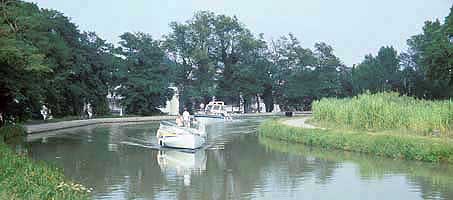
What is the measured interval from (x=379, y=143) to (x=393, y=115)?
159 inches

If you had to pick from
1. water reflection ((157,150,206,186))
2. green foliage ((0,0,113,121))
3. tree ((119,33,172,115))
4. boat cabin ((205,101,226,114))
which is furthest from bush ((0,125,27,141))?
tree ((119,33,172,115))

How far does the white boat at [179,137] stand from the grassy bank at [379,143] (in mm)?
6292

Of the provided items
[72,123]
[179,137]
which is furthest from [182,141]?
[72,123]

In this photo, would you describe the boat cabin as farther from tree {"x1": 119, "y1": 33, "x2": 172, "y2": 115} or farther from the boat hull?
the boat hull

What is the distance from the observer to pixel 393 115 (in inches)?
1185

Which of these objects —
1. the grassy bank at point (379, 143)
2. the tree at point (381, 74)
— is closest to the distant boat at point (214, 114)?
the tree at point (381, 74)

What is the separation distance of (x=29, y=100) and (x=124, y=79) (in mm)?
36447

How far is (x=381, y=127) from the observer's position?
30875 mm

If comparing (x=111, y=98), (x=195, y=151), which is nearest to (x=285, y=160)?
(x=195, y=151)

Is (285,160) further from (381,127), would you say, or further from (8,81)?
(8,81)

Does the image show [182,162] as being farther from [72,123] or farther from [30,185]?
[72,123]

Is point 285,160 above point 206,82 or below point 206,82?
below

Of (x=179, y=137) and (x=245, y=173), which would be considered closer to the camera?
(x=245, y=173)

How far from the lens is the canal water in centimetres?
1656
